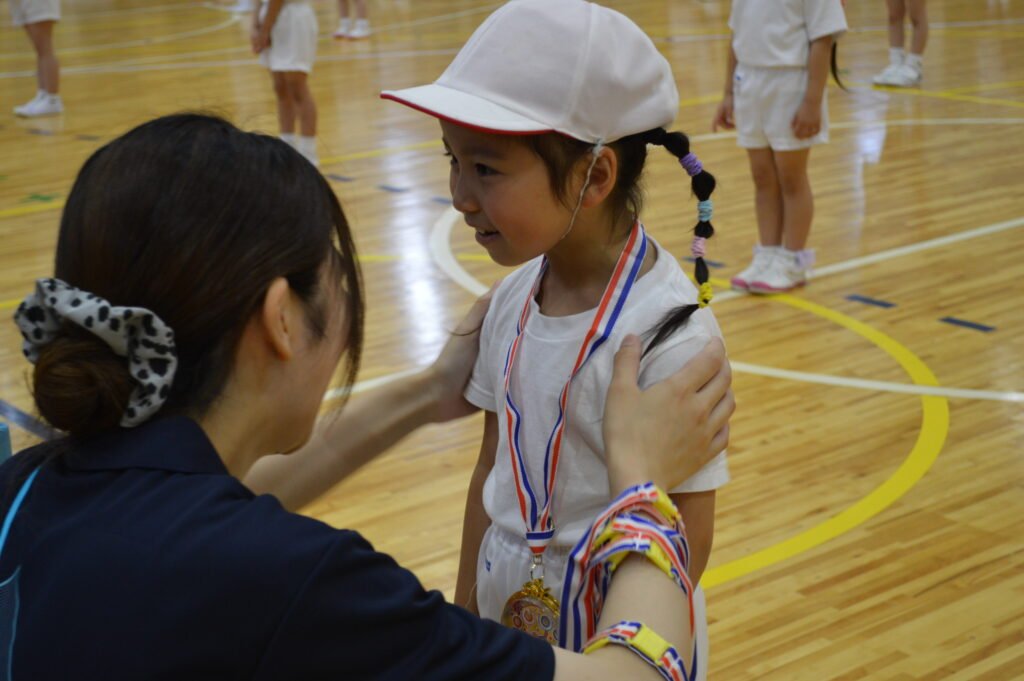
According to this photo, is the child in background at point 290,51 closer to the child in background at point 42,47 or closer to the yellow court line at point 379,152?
the yellow court line at point 379,152

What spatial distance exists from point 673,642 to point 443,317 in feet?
12.5

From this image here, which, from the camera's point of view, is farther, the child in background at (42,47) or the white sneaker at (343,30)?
the white sneaker at (343,30)

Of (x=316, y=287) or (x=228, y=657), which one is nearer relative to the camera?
(x=228, y=657)

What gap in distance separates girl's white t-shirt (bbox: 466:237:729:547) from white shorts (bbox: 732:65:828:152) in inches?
138

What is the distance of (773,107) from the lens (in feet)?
16.4

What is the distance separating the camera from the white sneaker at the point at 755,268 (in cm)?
514

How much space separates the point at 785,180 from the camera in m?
5.09

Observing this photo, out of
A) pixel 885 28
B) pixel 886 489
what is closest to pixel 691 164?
pixel 886 489

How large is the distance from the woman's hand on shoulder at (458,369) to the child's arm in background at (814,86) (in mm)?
3402

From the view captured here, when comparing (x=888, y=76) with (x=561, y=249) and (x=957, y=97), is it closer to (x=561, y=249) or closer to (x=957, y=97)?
(x=957, y=97)

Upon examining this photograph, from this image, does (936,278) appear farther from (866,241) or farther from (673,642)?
(673,642)

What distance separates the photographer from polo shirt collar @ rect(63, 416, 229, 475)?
1094 millimetres

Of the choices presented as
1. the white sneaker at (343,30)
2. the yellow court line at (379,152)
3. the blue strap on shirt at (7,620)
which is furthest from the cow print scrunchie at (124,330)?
the white sneaker at (343,30)

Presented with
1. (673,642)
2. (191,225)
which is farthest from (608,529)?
(191,225)
